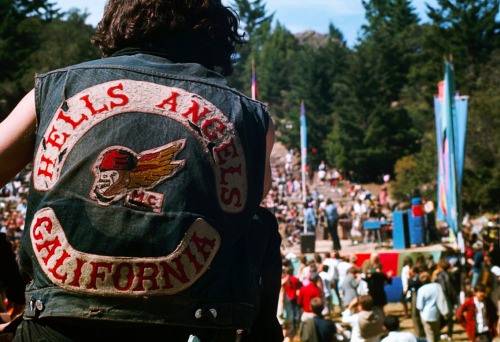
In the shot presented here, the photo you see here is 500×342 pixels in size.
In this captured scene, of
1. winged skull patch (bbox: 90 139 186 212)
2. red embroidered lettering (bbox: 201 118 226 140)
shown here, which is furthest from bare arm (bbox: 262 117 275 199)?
winged skull patch (bbox: 90 139 186 212)

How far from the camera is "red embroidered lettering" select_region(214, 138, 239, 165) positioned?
4.77ft

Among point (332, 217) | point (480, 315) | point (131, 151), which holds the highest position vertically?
point (332, 217)

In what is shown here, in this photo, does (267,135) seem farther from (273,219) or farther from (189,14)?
(189,14)

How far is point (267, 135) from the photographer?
5.29 feet

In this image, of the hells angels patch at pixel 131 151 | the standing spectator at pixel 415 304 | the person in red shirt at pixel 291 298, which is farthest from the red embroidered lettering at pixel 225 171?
the person in red shirt at pixel 291 298

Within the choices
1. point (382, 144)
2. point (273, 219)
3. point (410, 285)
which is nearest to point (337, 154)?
point (382, 144)

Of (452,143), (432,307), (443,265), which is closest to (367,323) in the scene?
(432,307)

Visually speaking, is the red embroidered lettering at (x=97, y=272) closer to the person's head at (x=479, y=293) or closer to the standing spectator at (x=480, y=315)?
the standing spectator at (x=480, y=315)

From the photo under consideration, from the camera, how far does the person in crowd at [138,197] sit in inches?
53.0

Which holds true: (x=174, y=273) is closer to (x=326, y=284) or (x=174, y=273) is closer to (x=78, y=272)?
(x=78, y=272)

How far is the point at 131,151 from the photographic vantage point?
1379 mm

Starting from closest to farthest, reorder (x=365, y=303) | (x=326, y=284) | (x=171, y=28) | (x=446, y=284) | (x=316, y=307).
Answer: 1. (x=171, y=28)
2. (x=365, y=303)
3. (x=316, y=307)
4. (x=446, y=284)
5. (x=326, y=284)

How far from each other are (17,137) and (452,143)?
48.8 ft

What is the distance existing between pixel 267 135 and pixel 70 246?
519mm
